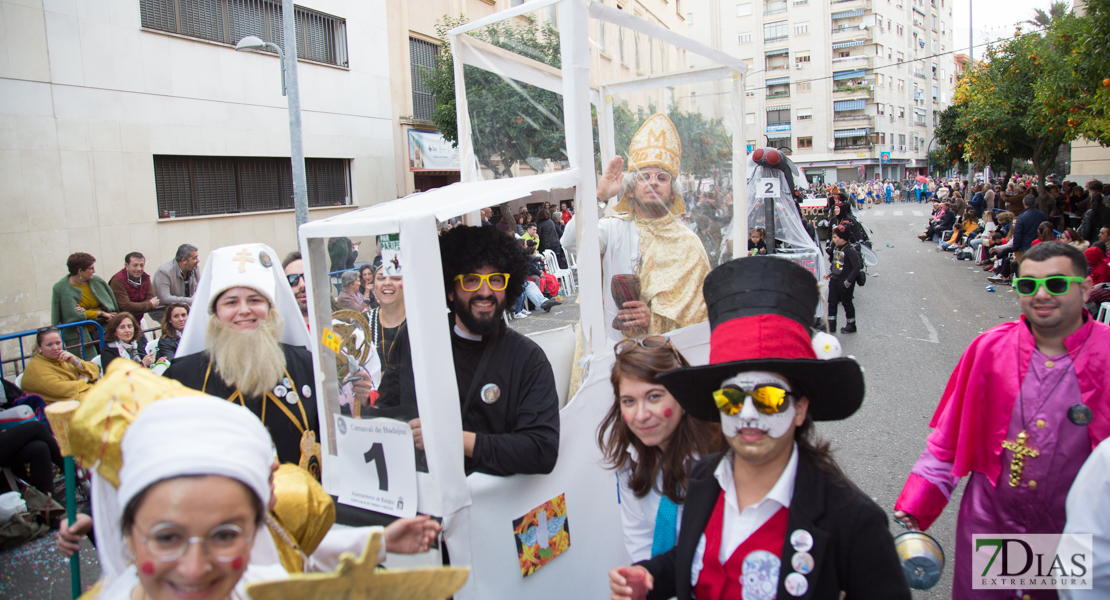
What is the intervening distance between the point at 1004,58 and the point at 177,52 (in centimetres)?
2331

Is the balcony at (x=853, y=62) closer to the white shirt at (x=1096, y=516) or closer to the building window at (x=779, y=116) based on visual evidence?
the building window at (x=779, y=116)

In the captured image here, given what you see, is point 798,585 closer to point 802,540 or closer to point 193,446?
point 802,540

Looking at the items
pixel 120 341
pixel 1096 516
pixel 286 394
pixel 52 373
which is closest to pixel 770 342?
pixel 1096 516

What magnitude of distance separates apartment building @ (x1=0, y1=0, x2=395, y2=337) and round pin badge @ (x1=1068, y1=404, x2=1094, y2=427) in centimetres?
1285

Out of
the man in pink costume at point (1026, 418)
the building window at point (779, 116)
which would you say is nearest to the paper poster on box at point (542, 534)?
the man in pink costume at point (1026, 418)

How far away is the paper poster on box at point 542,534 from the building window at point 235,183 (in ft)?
41.5

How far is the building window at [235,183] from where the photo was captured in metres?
13.1

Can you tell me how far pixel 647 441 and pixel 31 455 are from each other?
466cm

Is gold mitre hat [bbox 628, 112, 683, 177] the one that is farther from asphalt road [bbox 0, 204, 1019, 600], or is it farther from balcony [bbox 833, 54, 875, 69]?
balcony [bbox 833, 54, 875, 69]

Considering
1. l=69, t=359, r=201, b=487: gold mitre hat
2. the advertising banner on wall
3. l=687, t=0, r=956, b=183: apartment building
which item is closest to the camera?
l=69, t=359, r=201, b=487: gold mitre hat

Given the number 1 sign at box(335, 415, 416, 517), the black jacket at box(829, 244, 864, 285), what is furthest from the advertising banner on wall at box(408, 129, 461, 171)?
the number 1 sign at box(335, 415, 416, 517)

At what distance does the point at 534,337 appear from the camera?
11.8 feet

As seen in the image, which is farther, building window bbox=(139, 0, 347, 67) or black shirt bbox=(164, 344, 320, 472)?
building window bbox=(139, 0, 347, 67)

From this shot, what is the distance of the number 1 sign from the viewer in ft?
7.74
